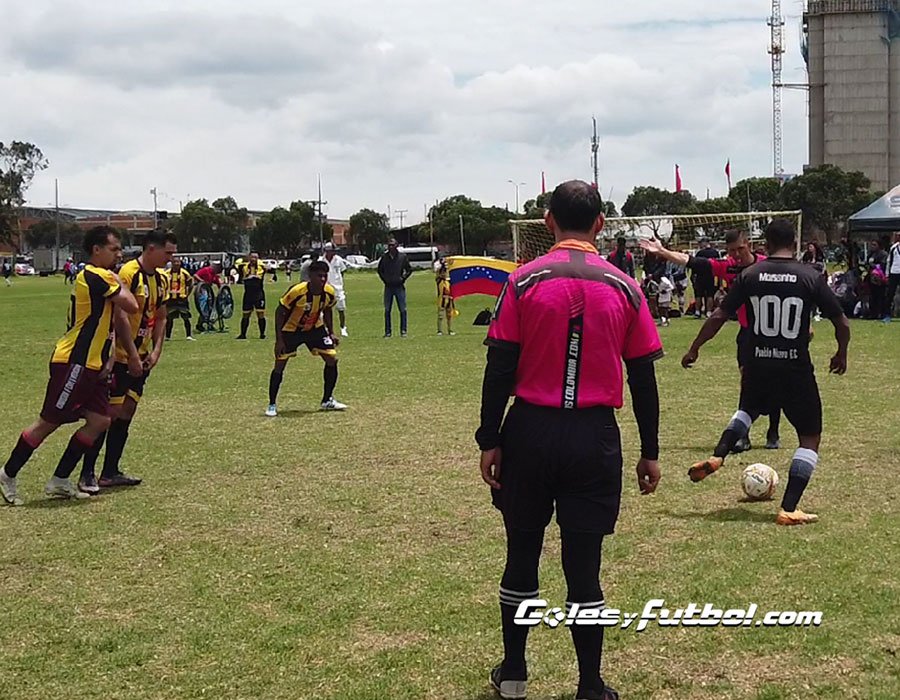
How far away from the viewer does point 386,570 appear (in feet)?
22.0

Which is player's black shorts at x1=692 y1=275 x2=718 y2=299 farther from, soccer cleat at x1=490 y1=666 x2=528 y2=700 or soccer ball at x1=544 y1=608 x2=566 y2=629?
soccer cleat at x1=490 y1=666 x2=528 y2=700

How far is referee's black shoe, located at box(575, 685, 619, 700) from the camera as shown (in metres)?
4.57

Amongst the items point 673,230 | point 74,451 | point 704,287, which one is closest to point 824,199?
point 673,230

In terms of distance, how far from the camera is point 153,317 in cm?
977

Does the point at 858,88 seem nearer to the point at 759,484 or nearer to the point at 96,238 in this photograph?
the point at 759,484

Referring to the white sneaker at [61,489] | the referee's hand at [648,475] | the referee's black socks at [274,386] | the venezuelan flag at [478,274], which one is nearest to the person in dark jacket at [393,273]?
the venezuelan flag at [478,274]

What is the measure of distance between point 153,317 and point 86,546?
279cm

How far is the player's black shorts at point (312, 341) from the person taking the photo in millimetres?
13141

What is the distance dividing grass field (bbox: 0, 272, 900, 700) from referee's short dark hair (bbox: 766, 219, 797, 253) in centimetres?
179

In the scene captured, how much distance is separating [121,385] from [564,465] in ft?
19.5

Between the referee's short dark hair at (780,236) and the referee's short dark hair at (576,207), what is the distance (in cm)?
337

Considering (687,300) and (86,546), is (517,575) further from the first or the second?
(687,300)

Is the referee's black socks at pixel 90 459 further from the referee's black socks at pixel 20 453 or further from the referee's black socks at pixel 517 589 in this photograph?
the referee's black socks at pixel 517 589

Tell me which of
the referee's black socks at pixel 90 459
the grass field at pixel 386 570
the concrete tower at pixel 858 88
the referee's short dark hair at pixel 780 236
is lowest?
the grass field at pixel 386 570
